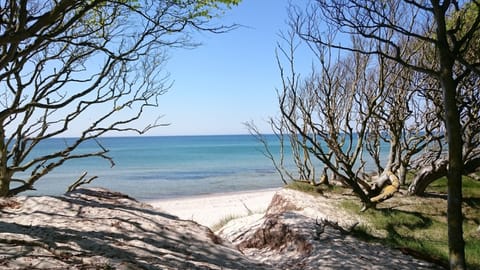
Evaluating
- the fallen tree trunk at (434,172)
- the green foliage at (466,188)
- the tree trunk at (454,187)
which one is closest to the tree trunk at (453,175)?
the tree trunk at (454,187)

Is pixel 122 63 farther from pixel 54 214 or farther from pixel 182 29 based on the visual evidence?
pixel 54 214

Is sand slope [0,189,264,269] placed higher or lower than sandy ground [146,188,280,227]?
higher

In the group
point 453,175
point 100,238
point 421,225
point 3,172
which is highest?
point 453,175

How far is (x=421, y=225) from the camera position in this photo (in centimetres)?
887

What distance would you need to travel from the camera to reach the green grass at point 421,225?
7.11 metres

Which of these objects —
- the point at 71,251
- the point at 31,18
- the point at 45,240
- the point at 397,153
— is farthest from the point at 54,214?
the point at 397,153

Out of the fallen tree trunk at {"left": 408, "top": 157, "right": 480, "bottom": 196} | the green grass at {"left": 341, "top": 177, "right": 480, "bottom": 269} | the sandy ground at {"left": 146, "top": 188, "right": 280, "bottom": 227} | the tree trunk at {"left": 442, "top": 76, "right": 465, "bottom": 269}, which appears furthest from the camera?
the sandy ground at {"left": 146, "top": 188, "right": 280, "bottom": 227}

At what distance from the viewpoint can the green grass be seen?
711 centimetres

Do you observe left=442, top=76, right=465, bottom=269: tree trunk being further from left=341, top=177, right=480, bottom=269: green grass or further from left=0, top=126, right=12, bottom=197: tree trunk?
left=0, top=126, right=12, bottom=197: tree trunk

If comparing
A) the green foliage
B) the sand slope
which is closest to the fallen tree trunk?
the green foliage

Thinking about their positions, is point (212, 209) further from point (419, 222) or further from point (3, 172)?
point (419, 222)

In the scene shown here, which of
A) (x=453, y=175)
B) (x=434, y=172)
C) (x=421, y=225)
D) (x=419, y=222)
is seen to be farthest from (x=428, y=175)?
(x=453, y=175)

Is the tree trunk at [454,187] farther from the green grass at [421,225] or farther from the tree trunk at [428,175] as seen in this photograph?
the tree trunk at [428,175]

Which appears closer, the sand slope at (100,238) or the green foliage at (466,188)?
the sand slope at (100,238)
